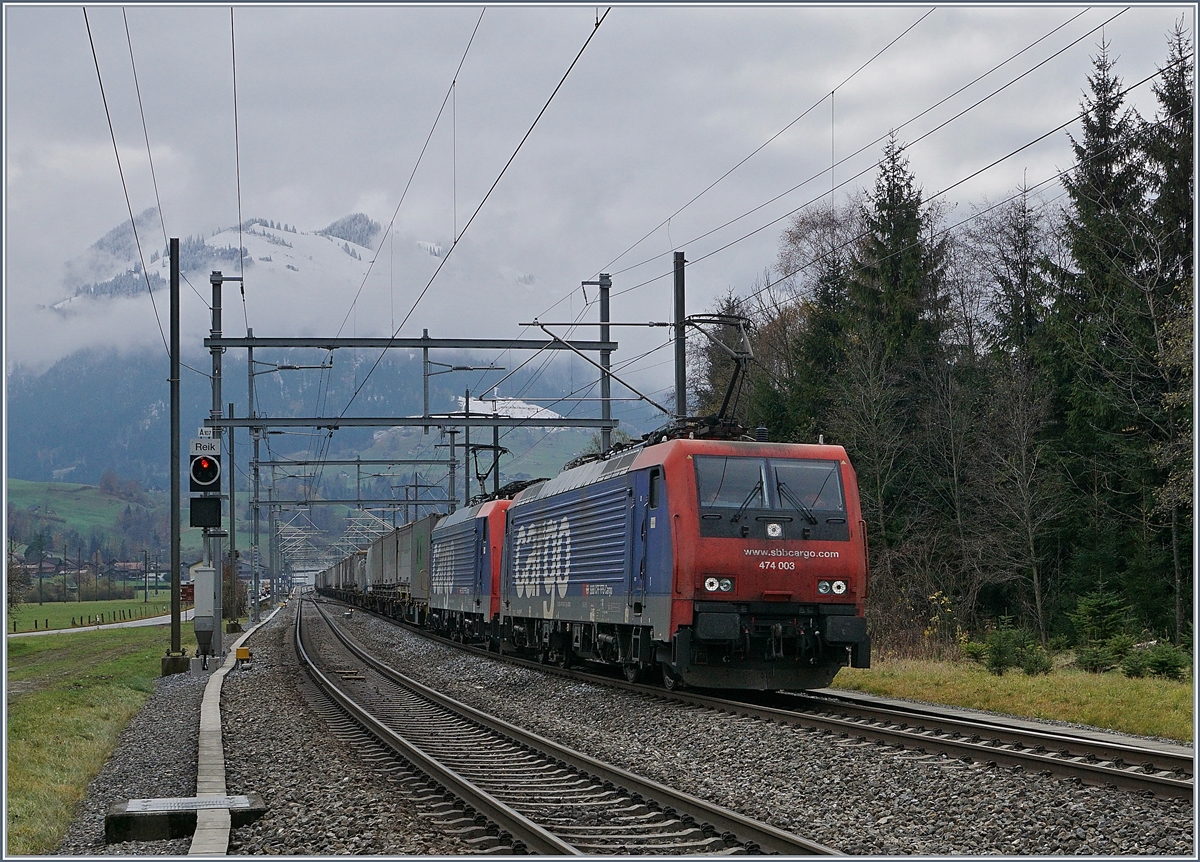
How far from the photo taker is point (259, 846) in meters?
8.40

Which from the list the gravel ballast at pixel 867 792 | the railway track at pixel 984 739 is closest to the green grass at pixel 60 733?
the gravel ballast at pixel 867 792

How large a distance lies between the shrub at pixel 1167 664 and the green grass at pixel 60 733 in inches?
510

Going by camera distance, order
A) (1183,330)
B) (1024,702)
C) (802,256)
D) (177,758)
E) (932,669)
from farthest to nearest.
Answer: (802,256) < (1183,330) < (932,669) < (1024,702) < (177,758)

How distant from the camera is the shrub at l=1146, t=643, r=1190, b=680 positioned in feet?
55.3

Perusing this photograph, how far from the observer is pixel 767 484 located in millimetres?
16109

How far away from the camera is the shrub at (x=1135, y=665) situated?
55.8 feet

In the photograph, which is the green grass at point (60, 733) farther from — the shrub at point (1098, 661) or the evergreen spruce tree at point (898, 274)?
the evergreen spruce tree at point (898, 274)

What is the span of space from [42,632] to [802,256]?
48974 mm

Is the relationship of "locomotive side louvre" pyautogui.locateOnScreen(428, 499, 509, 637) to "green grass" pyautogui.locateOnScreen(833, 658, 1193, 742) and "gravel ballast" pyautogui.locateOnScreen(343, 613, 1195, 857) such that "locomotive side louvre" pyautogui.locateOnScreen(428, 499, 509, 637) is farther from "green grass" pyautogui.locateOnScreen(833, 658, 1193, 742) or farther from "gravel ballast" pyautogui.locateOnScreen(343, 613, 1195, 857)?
"gravel ballast" pyautogui.locateOnScreen(343, 613, 1195, 857)

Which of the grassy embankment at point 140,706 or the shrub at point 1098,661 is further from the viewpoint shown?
the shrub at point 1098,661

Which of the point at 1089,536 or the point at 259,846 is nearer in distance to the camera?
the point at 259,846

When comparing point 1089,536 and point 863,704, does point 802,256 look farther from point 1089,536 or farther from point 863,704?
point 863,704

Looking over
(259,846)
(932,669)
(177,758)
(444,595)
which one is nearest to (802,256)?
(444,595)

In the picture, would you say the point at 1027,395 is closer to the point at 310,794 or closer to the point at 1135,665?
the point at 1135,665
